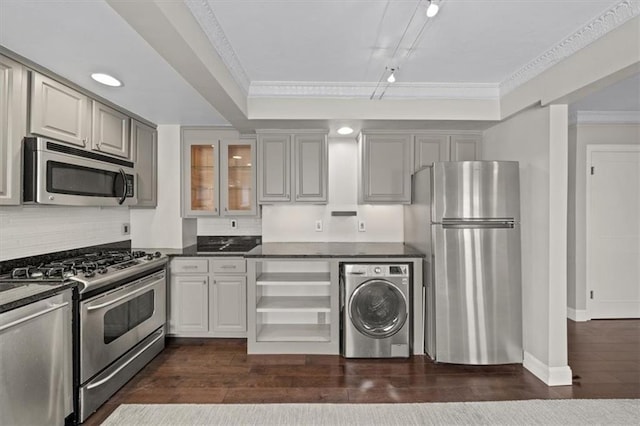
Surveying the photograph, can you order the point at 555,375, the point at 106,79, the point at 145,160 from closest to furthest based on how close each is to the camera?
the point at 106,79, the point at 555,375, the point at 145,160

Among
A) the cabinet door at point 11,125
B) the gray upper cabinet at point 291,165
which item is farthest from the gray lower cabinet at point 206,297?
the cabinet door at point 11,125

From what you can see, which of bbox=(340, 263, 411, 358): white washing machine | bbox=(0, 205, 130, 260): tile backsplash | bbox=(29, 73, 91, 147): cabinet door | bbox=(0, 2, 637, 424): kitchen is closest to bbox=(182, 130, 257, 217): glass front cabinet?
bbox=(0, 2, 637, 424): kitchen

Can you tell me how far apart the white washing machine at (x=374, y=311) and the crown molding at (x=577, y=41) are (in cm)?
189

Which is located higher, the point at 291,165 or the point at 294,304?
Answer: the point at 291,165

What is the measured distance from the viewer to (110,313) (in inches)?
96.5

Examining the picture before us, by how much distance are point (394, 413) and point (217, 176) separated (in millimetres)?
2855

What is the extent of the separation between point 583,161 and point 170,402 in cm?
499

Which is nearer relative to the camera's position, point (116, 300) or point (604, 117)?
point (116, 300)

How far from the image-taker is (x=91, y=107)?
2793 millimetres

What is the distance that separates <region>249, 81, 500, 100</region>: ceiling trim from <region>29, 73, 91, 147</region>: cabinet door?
1.38m

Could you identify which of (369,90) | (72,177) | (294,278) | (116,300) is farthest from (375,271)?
(72,177)

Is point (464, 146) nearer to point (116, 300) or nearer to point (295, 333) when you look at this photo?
point (295, 333)

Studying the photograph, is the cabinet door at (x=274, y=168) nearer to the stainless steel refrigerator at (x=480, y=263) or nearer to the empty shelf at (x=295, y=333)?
the empty shelf at (x=295, y=333)

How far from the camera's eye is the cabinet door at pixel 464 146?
3.69 meters
